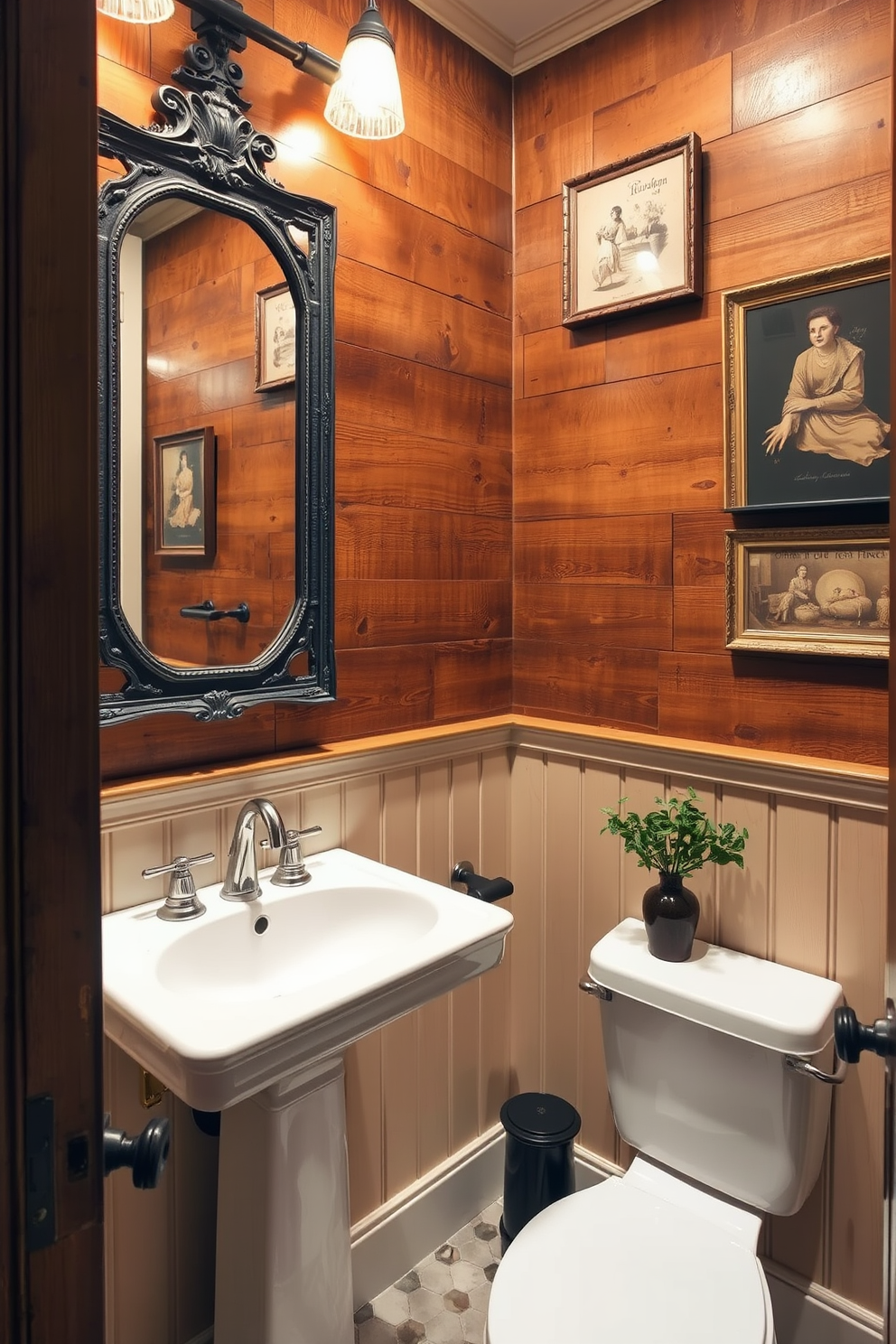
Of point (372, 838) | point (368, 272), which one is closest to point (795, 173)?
point (368, 272)

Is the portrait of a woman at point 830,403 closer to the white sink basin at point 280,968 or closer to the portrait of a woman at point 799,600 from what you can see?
the portrait of a woman at point 799,600

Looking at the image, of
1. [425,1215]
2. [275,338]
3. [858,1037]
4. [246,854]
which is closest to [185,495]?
[275,338]

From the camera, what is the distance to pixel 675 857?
1595 millimetres

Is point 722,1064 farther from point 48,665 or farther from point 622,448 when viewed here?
point 48,665

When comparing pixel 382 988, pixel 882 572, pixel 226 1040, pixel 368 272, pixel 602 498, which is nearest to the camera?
pixel 226 1040

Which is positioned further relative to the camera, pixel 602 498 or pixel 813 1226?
pixel 602 498

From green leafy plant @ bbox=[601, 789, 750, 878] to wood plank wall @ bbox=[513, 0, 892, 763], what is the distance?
189 mm

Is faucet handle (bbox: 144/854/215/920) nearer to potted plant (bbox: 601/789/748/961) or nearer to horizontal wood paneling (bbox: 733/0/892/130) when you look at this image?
potted plant (bbox: 601/789/748/961)

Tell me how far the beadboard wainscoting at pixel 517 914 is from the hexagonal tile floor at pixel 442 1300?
0.05m

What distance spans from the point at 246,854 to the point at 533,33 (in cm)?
185

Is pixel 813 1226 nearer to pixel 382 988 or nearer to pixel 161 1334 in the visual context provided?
pixel 382 988

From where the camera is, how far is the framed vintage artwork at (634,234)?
167 cm

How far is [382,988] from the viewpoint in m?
1.16

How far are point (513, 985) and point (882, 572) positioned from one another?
1.21 meters
